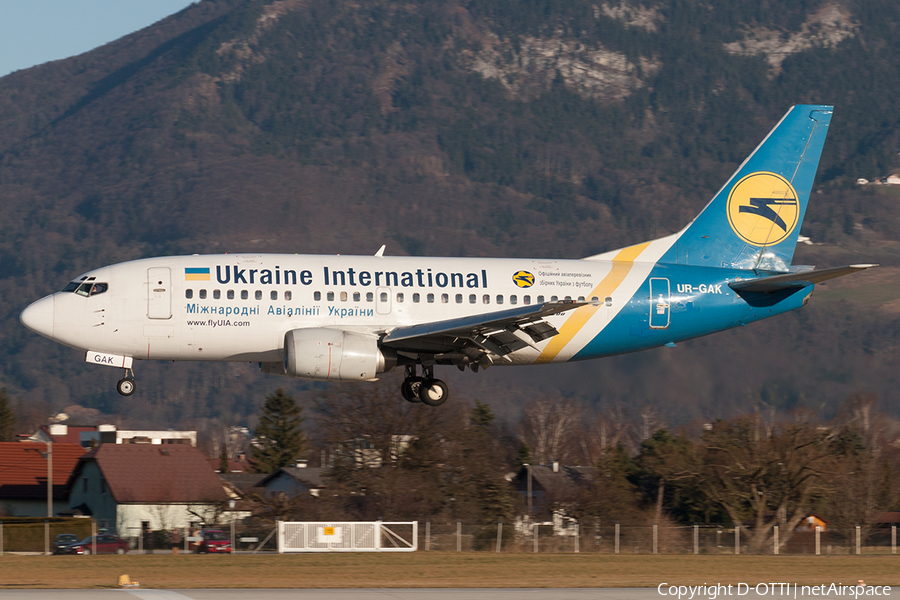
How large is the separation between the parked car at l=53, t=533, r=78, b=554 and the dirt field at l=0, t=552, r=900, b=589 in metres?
6.80

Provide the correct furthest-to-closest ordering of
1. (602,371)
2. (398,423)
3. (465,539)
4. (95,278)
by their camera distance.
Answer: (602,371) < (398,423) < (465,539) < (95,278)

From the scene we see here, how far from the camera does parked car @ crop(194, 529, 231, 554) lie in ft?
185

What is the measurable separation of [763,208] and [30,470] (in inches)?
2501

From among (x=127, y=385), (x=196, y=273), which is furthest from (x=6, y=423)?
(x=196, y=273)

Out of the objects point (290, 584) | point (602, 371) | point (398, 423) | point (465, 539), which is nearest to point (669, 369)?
point (602, 371)

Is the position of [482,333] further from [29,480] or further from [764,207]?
[29,480]

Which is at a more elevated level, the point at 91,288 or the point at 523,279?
the point at 523,279

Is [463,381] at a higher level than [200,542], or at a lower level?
higher

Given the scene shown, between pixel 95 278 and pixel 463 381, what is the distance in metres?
141

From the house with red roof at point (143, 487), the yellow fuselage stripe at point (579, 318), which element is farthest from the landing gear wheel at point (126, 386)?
the house with red roof at point (143, 487)

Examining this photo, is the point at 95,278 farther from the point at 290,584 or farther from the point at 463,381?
the point at 463,381

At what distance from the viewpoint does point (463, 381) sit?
178250 mm

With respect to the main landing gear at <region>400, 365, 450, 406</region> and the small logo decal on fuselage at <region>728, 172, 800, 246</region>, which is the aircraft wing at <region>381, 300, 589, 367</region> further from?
the small logo decal on fuselage at <region>728, 172, 800, 246</region>

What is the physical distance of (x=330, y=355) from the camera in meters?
36.6
